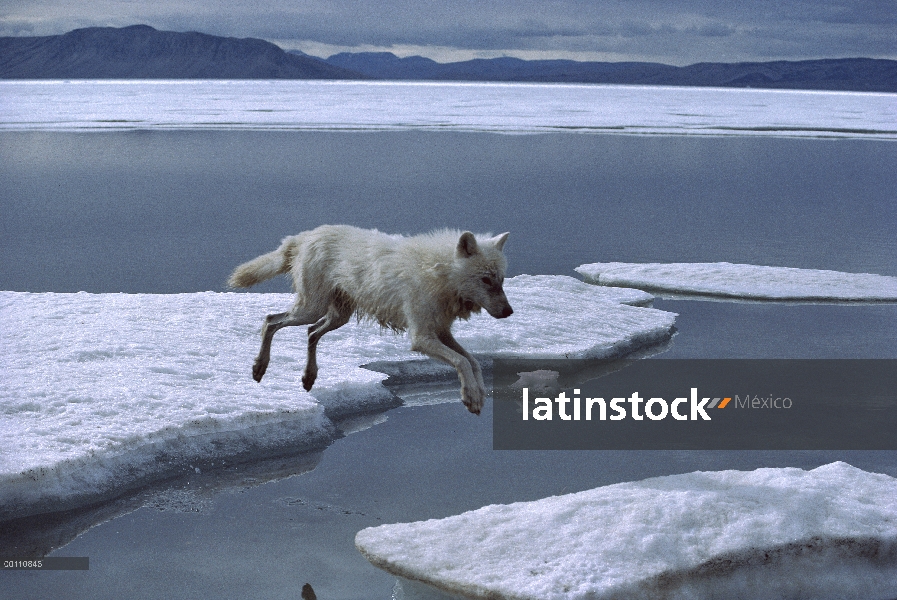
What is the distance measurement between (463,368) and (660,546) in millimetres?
1202

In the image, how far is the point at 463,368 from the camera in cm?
434

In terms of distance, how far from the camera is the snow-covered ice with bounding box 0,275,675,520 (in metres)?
5.73

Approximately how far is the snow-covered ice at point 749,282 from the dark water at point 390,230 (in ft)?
1.06

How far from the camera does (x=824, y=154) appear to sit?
1347 inches

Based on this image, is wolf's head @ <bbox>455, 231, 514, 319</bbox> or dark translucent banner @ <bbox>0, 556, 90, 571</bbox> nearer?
wolf's head @ <bbox>455, 231, 514, 319</bbox>

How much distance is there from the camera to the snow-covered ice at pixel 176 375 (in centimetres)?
573

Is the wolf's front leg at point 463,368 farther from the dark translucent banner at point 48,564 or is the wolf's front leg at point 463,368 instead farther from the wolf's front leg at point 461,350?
the dark translucent banner at point 48,564

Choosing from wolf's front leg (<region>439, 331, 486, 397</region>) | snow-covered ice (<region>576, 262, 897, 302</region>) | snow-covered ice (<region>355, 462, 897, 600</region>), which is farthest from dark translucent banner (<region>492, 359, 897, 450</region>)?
snow-covered ice (<region>576, 262, 897, 302</region>)

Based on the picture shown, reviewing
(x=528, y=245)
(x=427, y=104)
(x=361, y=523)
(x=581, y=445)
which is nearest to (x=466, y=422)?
(x=581, y=445)

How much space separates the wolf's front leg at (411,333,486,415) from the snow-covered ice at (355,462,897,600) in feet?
2.56

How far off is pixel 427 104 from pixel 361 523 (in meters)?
58.5

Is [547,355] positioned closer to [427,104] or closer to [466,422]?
[466,422]

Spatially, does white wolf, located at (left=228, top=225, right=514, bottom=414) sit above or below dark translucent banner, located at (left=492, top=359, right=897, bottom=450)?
above

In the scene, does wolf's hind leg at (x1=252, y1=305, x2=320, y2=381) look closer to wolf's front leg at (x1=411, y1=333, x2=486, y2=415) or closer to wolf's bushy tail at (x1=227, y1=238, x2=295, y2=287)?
wolf's bushy tail at (x1=227, y1=238, x2=295, y2=287)
